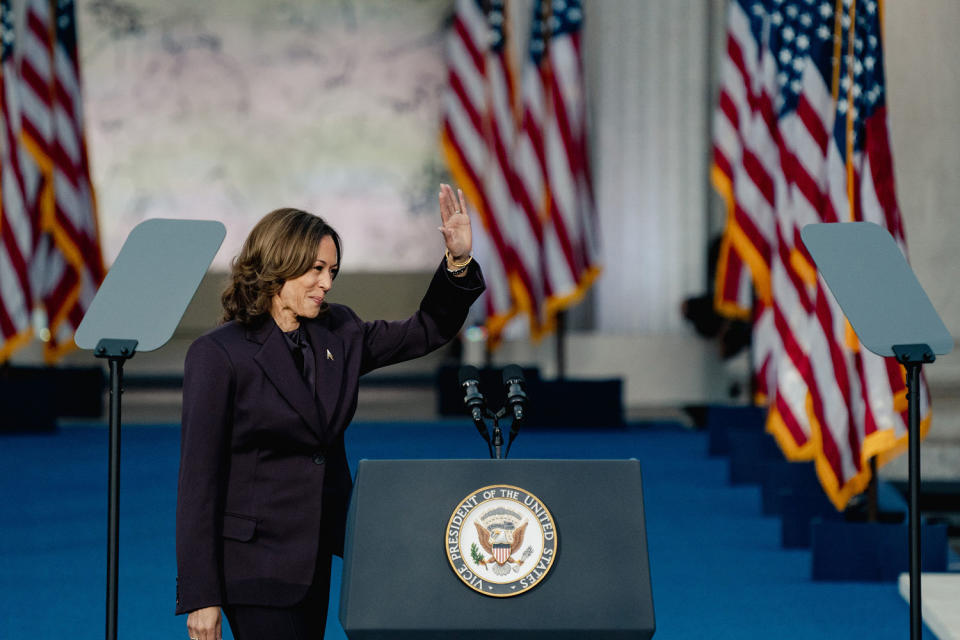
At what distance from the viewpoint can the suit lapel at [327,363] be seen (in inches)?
108

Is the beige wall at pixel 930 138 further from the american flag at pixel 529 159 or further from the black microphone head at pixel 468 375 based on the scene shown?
the black microphone head at pixel 468 375

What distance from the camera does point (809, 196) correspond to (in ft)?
22.8

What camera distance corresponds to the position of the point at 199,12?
15195mm

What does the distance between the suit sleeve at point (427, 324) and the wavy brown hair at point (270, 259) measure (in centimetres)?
30

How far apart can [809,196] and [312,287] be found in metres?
4.84

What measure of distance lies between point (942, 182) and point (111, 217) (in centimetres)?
990

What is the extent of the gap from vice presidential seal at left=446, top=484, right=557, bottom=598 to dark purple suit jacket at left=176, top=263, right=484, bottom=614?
0.38 metres

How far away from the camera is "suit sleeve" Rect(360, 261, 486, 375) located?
2.94 meters

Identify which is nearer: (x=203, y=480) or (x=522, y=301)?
(x=203, y=480)

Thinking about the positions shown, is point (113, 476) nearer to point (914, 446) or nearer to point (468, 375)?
point (468, 375)

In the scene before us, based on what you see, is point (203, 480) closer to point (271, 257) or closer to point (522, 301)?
point (271, 257)

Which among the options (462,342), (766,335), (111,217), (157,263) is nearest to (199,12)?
(111,217)

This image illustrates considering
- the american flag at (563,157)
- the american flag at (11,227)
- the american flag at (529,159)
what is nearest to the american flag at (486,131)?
the american flag at (529,159)

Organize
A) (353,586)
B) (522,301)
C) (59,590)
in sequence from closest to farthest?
1. (353,586)
2. (59,590)
3. (522,301)
